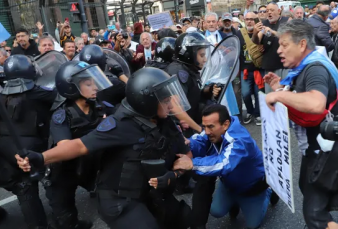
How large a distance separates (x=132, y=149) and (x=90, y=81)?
0.88 metres

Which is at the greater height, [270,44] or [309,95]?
[309,95]

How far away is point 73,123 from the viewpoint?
2926mm

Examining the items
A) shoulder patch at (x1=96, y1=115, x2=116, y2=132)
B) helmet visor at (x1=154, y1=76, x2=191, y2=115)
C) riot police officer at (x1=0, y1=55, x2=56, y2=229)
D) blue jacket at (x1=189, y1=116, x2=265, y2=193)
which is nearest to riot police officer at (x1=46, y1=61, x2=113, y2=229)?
riot police officer at (x1=0, y1=55, x2=56, y2=229)

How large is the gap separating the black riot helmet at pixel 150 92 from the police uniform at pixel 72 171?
84 centimetres

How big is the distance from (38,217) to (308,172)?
94.6 inches

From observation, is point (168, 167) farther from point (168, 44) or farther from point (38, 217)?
point (168, 44)

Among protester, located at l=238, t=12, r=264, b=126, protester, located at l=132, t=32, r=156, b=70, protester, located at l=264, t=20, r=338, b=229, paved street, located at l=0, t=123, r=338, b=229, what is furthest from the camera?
protester, located at l=132, t=32, r=156, b=70

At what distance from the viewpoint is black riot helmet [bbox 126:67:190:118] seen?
7.26ft

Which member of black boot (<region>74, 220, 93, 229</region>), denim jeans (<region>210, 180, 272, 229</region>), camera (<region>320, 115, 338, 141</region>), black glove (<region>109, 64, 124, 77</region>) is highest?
camera (<region>320, 115, 338, 141</region>)

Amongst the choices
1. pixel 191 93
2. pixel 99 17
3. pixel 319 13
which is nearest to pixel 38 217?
pixel 191 93

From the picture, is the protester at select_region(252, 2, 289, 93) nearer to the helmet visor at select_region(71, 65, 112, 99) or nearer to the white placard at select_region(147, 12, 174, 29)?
the helmet visor at select_region(71, 65, 112, 99)

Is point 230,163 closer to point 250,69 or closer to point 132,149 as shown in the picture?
point 132,149

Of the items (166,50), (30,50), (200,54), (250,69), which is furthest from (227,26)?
(30,50)

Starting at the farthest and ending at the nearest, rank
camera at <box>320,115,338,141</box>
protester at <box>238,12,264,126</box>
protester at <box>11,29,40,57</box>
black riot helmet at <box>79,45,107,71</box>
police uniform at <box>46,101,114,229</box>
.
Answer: protester at <box>11,29,40,57</box> < protester at <box>238,12,264,126</box> < black riot helmet at <box>79,45,107,71</box> < police uniform at <box>46,101,114,229</box> < camera at <box>320,115,338,141</box>
